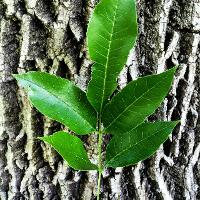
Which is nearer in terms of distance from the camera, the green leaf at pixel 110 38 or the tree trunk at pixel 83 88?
the green leaf at pixel 110 38

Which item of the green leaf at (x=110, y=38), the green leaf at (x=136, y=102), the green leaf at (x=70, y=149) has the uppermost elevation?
the green leaf at (x=110, y=38)

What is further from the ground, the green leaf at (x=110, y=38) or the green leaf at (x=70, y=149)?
the green leaf at (x=110, y=38)

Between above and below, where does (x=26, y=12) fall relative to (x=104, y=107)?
above

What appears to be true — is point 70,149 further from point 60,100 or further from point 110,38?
point 110,38

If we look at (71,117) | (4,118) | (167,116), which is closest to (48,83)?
(71,117)

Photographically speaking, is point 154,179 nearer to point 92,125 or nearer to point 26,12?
point 92,125

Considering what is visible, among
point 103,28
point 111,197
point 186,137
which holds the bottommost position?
point 111,197
